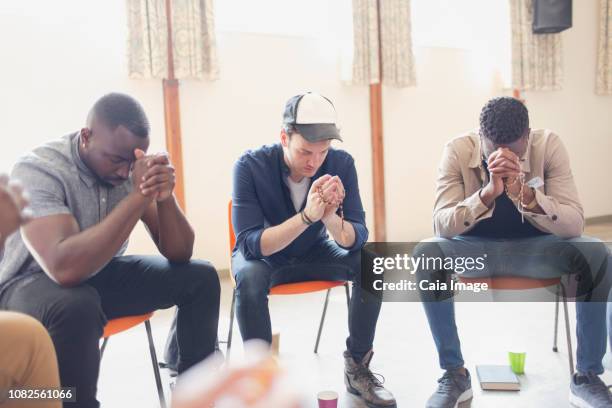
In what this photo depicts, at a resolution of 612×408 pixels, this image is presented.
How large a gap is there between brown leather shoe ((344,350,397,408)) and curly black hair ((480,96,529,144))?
903 mm

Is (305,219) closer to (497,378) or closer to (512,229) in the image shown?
(512,229)

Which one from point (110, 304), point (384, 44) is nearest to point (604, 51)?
point (384, 44)

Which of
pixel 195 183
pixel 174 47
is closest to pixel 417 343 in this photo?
pixel 195 183

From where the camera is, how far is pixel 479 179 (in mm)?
2061

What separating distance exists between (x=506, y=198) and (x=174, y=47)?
2577mm

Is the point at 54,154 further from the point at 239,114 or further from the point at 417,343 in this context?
the point at 239,114

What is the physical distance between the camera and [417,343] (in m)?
2.52

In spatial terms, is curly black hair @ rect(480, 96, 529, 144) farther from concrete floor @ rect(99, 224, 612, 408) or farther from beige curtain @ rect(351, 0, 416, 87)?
beige curtain @ rect(351, 0, 416, 87)

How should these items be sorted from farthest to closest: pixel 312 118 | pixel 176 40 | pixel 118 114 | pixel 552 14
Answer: pixel 552 14 < pixel 176 40 < pixel 312 118 < pixel 118 114

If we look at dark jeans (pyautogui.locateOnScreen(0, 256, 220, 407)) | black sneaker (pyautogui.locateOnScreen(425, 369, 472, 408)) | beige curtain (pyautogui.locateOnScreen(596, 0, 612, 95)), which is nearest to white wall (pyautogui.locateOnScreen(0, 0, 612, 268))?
beige curtain (pyautogui.locateOnScreen(596, 0, 612, 95))

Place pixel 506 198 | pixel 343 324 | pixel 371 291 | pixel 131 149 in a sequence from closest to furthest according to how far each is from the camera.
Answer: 1. pixel 131 149
2. pixel 371 291
3. pixel 506 198
4. pixel 343 324

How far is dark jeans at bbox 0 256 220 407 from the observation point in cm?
133

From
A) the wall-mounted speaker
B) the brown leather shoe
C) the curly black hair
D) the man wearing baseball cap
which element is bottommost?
the brown leather shoe

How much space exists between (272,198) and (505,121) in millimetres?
871
